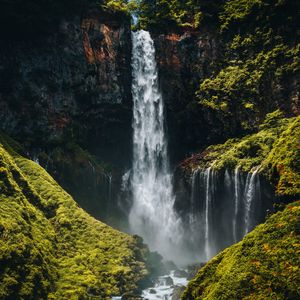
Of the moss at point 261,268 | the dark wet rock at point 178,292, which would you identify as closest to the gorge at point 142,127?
the dark wet rock at point 178,292

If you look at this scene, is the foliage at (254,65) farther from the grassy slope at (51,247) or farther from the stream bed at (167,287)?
the grassy slope at (51,247)

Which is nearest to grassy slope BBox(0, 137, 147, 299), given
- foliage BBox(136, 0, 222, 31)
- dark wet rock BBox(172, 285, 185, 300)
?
dark wet rock BBox(172, 285, 185, 300)

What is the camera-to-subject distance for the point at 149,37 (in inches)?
1753

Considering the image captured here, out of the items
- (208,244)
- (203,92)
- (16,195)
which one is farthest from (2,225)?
(203,92)

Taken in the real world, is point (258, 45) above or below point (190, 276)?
above

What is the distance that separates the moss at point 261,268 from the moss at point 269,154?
234 cm

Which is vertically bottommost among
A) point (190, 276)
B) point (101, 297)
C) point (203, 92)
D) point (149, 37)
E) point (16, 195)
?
point (101, 297)

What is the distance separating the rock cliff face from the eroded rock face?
4.29 meters

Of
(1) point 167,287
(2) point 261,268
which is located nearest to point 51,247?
(1) point 167,287

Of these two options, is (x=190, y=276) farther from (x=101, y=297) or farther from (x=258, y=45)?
(x=258, y=45)

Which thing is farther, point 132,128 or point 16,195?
point 132,128

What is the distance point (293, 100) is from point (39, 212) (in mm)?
23719

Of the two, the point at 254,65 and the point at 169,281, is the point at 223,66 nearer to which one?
the point at 254,65

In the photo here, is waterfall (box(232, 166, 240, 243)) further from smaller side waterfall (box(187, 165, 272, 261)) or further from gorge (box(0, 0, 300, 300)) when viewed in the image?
gorge (box(0, 0, 300, 300))
